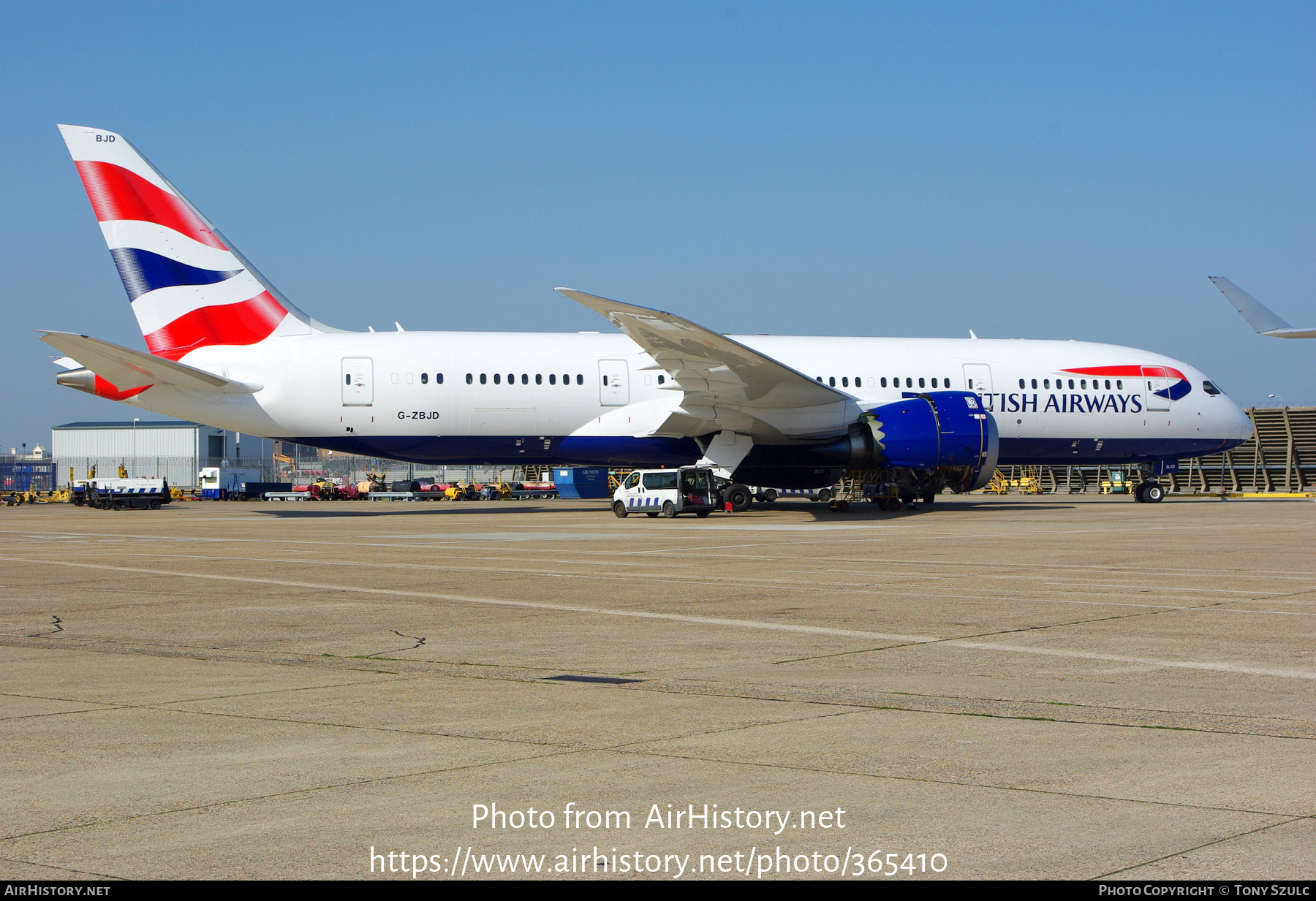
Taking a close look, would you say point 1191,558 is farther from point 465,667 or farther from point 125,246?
point 125,246

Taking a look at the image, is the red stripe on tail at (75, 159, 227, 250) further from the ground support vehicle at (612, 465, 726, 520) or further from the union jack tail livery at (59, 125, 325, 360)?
the ground support vehicle at (612, 465, 726, 520)

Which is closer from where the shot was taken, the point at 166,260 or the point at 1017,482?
the point at 166,260

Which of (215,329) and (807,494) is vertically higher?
(215,329)

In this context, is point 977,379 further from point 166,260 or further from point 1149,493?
point 166,260

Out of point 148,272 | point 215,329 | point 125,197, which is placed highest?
point 125,197

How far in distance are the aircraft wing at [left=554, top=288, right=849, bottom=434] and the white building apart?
240 feet

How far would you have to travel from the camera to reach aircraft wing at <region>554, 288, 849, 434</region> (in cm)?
2950

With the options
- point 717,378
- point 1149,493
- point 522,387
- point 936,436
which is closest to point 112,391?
point 522,387

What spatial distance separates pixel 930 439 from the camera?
107 ft

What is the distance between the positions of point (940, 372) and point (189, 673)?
1213 inches

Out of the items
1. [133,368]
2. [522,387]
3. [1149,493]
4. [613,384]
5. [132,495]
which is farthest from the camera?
[132,495]

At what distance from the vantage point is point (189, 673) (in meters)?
8.49

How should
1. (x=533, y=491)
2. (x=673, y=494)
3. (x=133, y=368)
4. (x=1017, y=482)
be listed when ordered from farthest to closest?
(x=1017, y=482), (x=533, y=491), (x=673, y=494), (x=133, y=368)

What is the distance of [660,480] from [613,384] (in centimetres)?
351
